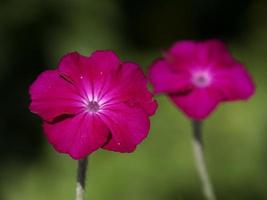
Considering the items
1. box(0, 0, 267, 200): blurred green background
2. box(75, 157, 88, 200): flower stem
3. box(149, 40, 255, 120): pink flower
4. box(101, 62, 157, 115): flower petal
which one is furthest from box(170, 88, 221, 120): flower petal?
box(0, 0, 267, 200): blurred green background

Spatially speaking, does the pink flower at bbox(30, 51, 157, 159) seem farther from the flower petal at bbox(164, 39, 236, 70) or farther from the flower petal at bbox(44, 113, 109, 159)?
the flower petal at bbox(164, 39, 236, 70)

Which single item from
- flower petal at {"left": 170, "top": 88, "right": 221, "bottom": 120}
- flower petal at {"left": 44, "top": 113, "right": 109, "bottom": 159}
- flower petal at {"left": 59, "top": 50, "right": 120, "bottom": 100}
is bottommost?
flower petal at {"left": 44, "top": 113, "right": 109, "bottom": 159}

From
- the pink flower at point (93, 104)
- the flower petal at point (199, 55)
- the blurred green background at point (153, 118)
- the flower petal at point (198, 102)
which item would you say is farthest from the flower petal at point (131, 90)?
the blurred green background at point (153, 118)

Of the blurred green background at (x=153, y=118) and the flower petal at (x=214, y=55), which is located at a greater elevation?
the blurred green background at (x=153, y=118)

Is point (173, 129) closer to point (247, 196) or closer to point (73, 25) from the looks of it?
point (247, 196)

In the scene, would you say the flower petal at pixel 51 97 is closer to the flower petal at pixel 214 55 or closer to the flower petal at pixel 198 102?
the flower petal at pixel 198 102

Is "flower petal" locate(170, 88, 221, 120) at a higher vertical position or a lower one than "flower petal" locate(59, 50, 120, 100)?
higher

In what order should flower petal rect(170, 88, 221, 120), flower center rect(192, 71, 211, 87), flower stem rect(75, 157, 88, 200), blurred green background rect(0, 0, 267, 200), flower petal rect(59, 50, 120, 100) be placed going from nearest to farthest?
flower stem rect(75, 157, 88, 200) < flower petal rect(59, 50, 120, 100) < flower petal rect(170, 88, 221, 120) < flower center rect(192, 71, 211, 87) < blurred green background rect(0, 0, 267, 200)

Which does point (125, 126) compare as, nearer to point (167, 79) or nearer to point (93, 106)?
Answer: point (93, 106)

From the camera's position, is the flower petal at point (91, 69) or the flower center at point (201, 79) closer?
the flower petal at point (91, 69)
